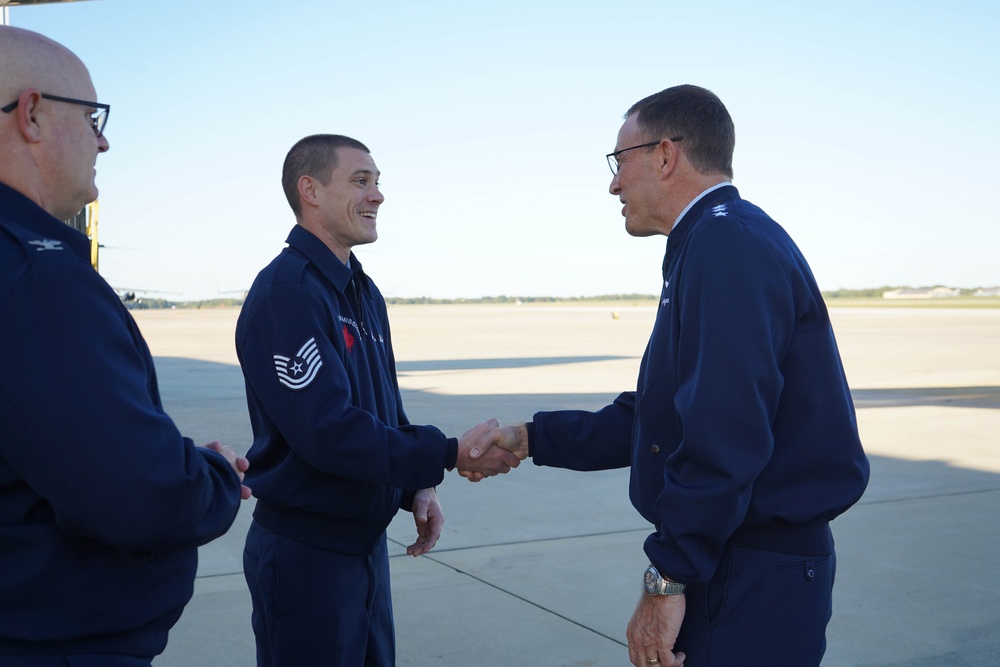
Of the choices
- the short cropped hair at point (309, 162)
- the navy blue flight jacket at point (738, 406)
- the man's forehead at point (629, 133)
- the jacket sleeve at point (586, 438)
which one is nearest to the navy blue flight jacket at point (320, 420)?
the short cropped hair at point (309, 162)

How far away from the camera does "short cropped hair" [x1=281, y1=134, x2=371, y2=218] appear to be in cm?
322

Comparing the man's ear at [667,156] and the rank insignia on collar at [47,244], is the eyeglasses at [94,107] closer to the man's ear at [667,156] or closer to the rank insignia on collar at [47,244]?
the rank insignia on collar at [47,244]

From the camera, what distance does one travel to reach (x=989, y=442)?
977cm

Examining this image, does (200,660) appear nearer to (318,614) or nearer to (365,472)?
(318,614)

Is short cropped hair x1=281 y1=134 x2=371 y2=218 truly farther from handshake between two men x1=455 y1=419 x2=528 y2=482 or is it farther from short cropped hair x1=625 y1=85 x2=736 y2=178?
short cropped hair x1=625 y1=85 x2=736 y2=178

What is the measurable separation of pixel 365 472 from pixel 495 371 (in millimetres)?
16218

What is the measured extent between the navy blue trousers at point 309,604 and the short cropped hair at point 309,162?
1198 mm

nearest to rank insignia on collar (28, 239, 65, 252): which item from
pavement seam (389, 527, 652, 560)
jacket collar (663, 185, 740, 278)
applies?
jacket collar (663, 185, 740, 278)

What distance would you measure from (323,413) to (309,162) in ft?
3.50

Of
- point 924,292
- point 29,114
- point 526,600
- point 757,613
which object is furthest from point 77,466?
point 924,292

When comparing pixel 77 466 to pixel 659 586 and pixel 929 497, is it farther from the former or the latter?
pixel 929 497

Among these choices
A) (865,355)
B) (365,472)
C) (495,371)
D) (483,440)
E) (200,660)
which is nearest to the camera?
(365,472)

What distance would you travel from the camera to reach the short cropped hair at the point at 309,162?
3219 mm

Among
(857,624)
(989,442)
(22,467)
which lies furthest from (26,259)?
(989,442)
